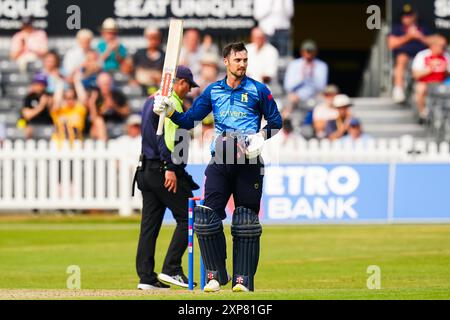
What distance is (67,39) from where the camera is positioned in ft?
93.9

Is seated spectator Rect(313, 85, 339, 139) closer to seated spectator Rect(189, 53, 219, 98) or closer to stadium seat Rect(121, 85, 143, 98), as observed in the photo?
→ seated spectator Rect(189, 53, 219, 98)

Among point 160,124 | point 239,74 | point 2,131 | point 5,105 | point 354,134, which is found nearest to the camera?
point 239,74

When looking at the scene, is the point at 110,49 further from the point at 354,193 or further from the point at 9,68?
the point at 354,193

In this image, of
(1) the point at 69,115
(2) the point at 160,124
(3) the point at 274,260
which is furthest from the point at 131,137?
(2) the point at 160,124

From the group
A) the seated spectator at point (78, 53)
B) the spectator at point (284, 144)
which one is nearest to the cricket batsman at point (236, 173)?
the spectator at point (284, 144)

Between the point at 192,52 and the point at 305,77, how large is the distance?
2414mm

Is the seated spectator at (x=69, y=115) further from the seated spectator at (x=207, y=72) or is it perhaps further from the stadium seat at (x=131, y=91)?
the seated spectator at (x=207, y=72)

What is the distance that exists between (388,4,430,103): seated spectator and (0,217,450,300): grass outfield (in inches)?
267

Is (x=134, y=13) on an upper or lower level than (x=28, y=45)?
upper

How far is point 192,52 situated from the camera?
2698 centimetres

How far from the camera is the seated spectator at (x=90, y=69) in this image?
87.9 feet

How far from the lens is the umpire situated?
512 inches

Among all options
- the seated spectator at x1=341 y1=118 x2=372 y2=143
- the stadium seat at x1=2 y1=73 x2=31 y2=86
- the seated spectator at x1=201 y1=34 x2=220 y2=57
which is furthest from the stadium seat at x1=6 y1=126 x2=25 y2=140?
the seated spectator at x1=341 y1=118 x2=372 y2=143

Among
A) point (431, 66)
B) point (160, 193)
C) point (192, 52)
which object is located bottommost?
point (160, 193)
